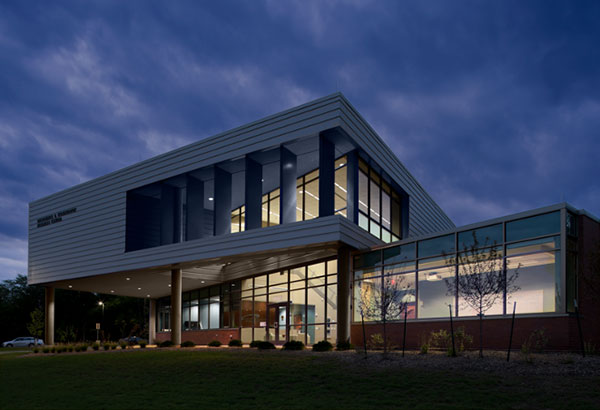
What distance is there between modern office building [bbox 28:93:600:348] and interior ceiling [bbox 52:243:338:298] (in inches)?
6.1

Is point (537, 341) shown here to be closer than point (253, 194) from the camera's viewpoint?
Yes

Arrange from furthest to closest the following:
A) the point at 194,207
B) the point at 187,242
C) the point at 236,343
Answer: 1. the point at 194,207
2. the point at 187,242
3. the point at 236,343

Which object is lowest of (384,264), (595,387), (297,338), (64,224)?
(297,338)

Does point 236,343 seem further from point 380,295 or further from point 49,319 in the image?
point 49,319

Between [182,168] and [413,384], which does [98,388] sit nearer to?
[413,384]

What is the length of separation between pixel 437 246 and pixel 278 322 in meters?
11.6

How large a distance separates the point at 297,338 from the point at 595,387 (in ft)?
58.4

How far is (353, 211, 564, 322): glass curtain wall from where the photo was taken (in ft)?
55.6

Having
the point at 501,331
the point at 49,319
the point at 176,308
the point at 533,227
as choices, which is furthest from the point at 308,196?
the point at 49,319

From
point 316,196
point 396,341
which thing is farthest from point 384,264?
point 316,196

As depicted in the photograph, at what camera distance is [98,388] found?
42.8 feet

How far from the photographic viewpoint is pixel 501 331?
687 inches

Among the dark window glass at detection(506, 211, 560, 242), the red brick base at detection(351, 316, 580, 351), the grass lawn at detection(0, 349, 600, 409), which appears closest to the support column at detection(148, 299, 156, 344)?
the grass lawn at detection(0, 349, 600, 409)

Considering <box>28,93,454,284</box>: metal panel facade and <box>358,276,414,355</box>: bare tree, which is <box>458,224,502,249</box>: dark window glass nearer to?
<box>358,276,414,355</box>: bare tree
